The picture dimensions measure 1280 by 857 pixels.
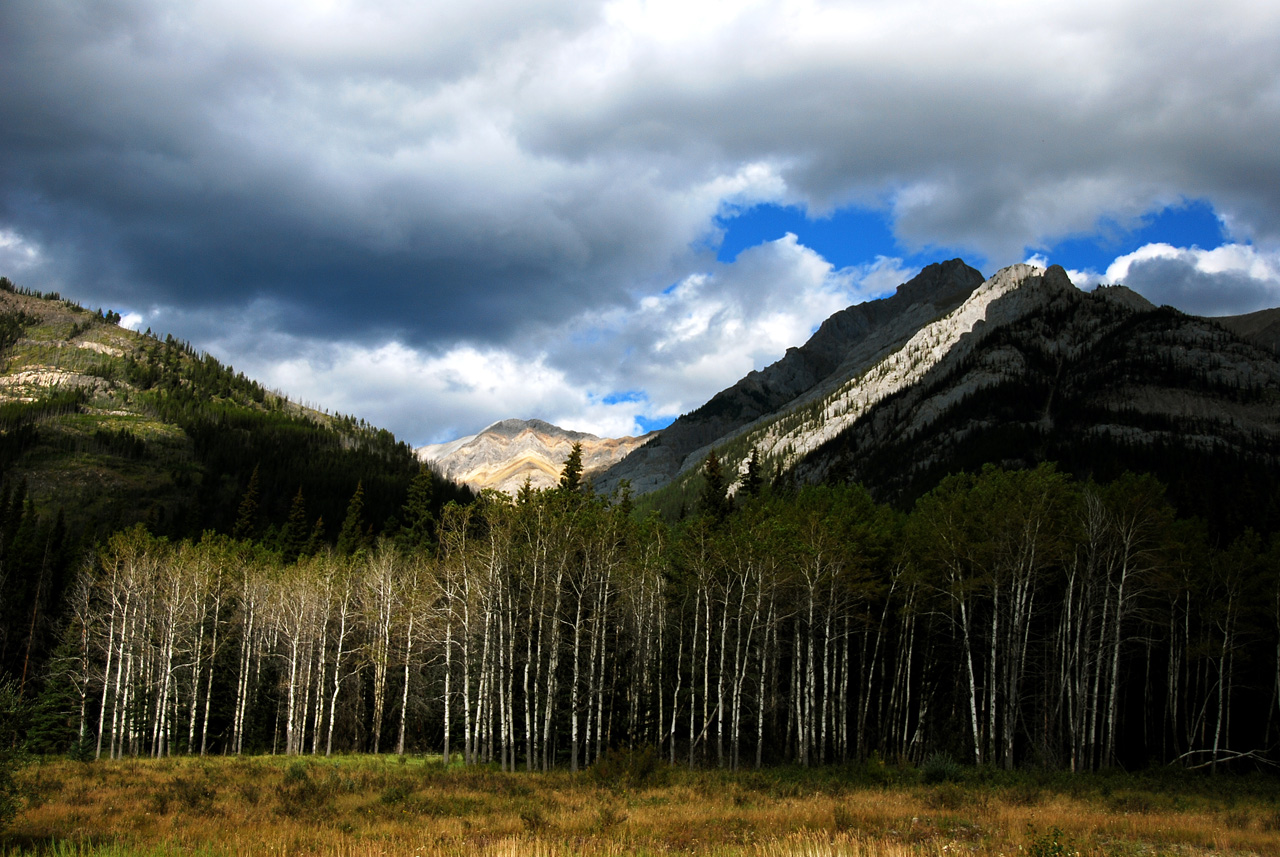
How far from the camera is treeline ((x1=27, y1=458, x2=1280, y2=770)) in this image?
33469mm

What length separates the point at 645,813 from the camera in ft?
61.3

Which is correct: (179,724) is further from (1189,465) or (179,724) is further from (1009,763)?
(1189,465)

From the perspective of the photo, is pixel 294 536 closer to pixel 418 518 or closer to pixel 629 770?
pixel 418 518

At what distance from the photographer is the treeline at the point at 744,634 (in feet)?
110

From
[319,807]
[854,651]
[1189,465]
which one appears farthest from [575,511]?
[1189,465]

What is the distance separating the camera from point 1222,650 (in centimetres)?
3394

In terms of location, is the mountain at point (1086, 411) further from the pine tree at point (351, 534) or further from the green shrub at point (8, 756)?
the green shrub at point (8, 756)

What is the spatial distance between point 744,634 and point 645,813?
74.9ft

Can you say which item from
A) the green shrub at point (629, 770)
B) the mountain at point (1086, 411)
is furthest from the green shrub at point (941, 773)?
the mountain at point (1086, 411)

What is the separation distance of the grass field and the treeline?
5.90 metres

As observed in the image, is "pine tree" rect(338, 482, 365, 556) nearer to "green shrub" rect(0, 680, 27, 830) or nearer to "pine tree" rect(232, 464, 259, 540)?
"pine tree" rect(232, 464, 259, 540)

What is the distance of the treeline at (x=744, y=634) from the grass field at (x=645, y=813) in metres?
5.90

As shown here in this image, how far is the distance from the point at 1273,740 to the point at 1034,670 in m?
12.3

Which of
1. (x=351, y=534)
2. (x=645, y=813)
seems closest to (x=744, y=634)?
(x=645, y=813)
